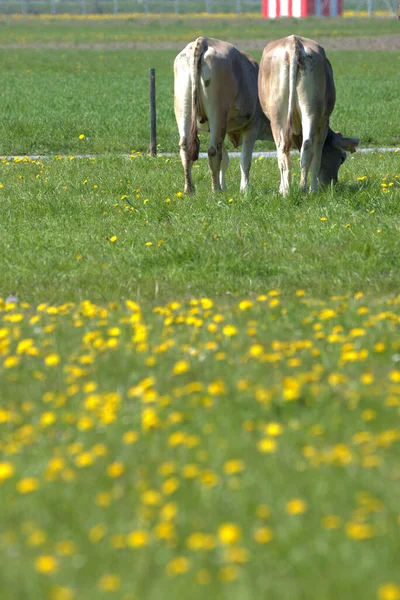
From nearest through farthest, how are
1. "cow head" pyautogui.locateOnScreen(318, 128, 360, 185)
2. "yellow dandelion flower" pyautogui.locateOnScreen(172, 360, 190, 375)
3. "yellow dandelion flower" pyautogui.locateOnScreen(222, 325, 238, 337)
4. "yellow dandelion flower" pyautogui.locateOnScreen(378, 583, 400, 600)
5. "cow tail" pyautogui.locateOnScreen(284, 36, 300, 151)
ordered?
"yellow dandelion flower" pyautogui.locateOnScreen(378, 583, 400, 600), "yellow dandelion flower" pyautogui.locateOnScreen(172, 360, 190, 375), "yellow dandelion flower" pyautogui.locateOnScreen(222, 325, 238, 337), "cow tail" pyautogui.locateOnScreen(284, 36, 300, 151), "cow head" pyautogui.locateOnScreen(318, 128, 360, 185)

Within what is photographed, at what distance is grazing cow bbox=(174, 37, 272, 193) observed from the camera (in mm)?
10953

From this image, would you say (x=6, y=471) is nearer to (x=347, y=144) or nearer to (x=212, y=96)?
(x=212, y=96)

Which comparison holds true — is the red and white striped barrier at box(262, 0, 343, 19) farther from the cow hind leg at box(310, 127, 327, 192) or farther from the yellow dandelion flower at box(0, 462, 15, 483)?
the yellow dandelion flower at box(0, 462, 15, 483)

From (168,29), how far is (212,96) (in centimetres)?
6271

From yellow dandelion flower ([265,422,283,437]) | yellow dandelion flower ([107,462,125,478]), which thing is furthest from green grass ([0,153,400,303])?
yellow dandelion flower ([107,462,125,478])

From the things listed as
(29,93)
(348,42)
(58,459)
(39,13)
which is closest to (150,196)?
(58,459)

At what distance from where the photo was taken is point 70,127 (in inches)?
750

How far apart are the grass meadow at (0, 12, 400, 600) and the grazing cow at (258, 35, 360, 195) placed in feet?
2.35

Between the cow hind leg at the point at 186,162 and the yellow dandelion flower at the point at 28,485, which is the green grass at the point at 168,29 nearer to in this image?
the cow hind leg at the point at 186,162

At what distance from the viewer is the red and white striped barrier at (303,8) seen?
307 ft

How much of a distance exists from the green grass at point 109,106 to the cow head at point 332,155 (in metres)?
5.96

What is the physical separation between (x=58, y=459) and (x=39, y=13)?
102155 mm

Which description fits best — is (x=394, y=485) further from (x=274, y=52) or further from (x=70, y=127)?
(x=70, y=127)

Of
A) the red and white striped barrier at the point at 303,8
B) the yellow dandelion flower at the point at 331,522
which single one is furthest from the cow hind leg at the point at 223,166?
the red and white striped barrier at the point at 303,8
